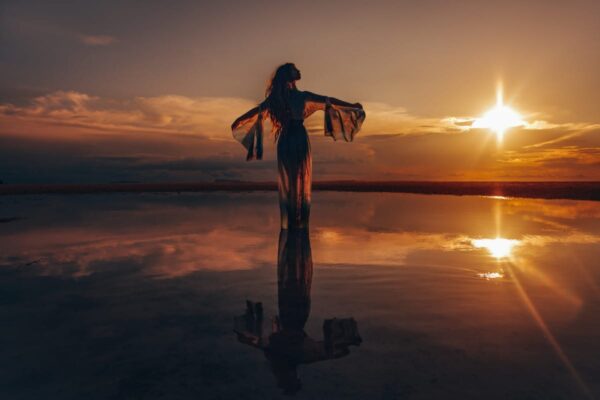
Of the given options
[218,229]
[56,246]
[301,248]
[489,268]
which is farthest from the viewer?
[218,229]

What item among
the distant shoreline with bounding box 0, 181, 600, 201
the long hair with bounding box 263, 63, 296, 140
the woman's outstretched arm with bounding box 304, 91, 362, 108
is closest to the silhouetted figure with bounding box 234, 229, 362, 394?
the long hair with bounding box 263, 63, 296, 140

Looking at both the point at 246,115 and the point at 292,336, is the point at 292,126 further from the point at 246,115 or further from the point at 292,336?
the point at 292,336

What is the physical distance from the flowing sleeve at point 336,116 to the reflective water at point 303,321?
3.51 meters

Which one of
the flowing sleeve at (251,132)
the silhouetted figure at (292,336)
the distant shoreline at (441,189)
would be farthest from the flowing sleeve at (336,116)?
the distant shoreline at (441,189)

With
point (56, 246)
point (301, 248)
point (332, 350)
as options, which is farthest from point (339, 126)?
point (332, 350)

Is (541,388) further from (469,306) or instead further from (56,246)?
(56,246)

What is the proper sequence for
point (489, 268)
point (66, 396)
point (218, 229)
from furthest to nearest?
point (218, 229) → point (489, 268) → point (66, 396)

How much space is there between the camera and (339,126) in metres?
12.1

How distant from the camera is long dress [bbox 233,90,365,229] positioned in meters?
11.4

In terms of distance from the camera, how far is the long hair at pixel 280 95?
11523 mm

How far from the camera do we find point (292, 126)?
11.5 meters

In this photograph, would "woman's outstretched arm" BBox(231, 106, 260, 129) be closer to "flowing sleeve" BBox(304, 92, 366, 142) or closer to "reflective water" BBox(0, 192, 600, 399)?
"flowing sleeve" BBox(304, 92, 366, 142)

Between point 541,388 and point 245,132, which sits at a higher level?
point 245,132

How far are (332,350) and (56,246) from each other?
8.73 m
